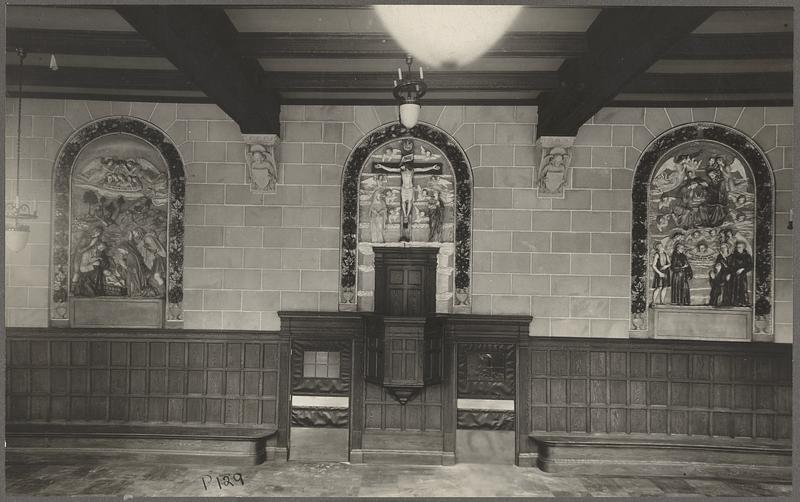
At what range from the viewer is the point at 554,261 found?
21.1 ft

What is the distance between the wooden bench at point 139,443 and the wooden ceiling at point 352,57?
324cm

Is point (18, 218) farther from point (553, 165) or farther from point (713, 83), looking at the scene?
point (713, 83)

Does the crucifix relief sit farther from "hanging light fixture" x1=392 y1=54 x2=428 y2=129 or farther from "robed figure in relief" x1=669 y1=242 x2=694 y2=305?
"robed figure in relief" x1=669 y1=242 x2=694 y2=305

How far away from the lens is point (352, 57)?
16.4ft

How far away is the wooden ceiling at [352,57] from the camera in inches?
173

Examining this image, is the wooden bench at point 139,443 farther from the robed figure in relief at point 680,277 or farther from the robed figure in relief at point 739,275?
the robed figure in relief at point 739,275

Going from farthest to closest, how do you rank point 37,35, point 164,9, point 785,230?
point 785,230 → point 37,35 → point 164,9

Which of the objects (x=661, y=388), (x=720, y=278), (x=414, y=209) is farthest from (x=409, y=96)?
(x=661, y=388)

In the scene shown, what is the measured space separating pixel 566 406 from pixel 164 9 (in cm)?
505

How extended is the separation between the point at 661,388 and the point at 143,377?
206 inches

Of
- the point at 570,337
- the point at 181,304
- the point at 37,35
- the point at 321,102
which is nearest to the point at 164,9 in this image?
the point at 37,35

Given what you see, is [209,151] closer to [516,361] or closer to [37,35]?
[37,35]

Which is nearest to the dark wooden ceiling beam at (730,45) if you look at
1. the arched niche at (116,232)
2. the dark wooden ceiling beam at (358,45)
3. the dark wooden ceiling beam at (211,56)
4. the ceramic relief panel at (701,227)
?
Result: the dark wooden ceiling beam at (358,45)

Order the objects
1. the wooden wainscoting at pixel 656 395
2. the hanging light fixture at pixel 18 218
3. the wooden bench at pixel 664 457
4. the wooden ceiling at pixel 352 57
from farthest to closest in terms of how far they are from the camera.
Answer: the wooden wainscoting at pixel 656 395 < the wooden bench at pixel 664 457 < the hanging light fixture at pixel 18 218 < the wooden ceiling at pixel 352 57
